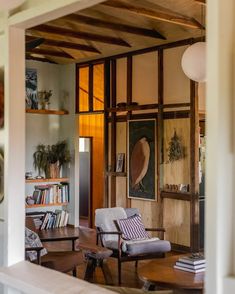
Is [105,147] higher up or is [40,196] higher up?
[105,147]

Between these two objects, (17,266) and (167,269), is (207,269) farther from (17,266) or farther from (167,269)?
(167,269)

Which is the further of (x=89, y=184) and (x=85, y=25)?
(x=89, y=184)

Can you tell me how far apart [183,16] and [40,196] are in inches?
174

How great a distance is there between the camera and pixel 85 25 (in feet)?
23.0

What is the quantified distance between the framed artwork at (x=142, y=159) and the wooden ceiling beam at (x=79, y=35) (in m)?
1.34

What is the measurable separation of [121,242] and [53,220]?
11.7 feet

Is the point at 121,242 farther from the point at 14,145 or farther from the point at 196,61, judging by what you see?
the point at 14,145

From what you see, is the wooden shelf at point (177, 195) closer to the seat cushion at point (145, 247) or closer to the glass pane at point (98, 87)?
the seat cushion at point (145, 247)

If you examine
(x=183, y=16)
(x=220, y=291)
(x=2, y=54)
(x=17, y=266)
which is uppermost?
(x=183, y=16)

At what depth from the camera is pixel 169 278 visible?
4168 millimetres

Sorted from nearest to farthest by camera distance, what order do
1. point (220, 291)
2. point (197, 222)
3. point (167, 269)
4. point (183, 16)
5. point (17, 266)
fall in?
point (220, 291) → point (17, 266) → point (167, 269) → point (183, 16) → point (197, 222)

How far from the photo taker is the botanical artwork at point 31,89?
8859 millimetres

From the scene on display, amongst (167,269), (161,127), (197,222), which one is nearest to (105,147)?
(161,127)

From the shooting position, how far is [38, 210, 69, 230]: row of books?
8828 mm
